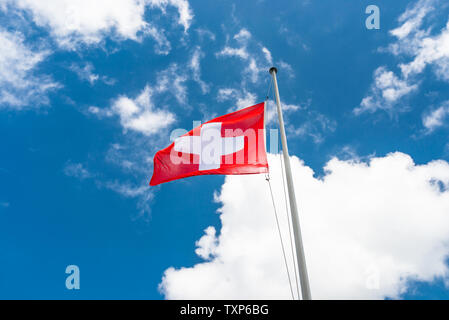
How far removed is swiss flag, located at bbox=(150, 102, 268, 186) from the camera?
12.4 metres

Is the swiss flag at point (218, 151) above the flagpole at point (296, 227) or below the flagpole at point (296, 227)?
above

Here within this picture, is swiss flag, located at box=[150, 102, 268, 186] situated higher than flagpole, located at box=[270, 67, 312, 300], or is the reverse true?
swiss flag, located at box=[150, 102, 268, 186]

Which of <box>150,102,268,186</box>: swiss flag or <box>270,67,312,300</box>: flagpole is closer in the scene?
<box>270,67,312,300</box>: flagpole

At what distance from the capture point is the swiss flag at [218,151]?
12438 mm

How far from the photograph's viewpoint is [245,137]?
13133mm

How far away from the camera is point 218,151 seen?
13.2 m

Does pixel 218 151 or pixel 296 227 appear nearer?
pixel 296 227

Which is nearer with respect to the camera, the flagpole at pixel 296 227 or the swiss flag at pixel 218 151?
the flagpole at pixel 296 227

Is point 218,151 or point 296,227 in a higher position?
point 218,151
